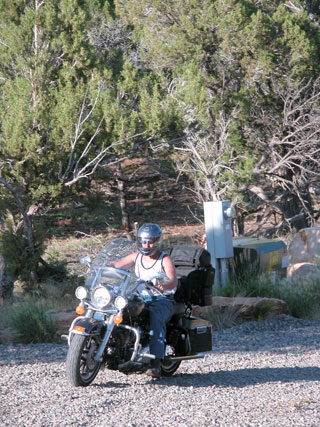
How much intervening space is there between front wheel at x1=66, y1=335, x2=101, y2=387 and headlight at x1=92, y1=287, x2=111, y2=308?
0.28 metres

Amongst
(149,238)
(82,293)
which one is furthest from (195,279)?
(82,293)

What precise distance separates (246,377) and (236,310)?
281 cm

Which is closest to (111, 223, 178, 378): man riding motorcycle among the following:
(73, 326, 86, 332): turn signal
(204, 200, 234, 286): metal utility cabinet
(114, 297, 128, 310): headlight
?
(114, 297, 128, 310): headlight

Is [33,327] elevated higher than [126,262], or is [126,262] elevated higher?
[126,262]

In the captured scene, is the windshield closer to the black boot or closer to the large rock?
the black boot

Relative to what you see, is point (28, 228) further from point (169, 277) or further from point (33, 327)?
point (169, 277)

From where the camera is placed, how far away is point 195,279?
6.38m

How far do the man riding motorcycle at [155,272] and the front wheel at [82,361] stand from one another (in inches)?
19.9

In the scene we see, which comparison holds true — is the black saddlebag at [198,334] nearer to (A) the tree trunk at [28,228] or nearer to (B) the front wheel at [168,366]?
(B) the front wheel at [168,366]

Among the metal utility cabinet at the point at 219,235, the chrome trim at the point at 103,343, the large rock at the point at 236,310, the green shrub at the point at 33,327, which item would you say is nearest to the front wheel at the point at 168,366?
the chrome trim at the point at 103,343

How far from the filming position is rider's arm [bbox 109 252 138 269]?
594 centimetres

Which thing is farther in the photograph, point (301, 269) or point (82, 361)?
point (301, 269)

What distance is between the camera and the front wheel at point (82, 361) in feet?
17.5

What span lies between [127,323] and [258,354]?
240 centimetres
